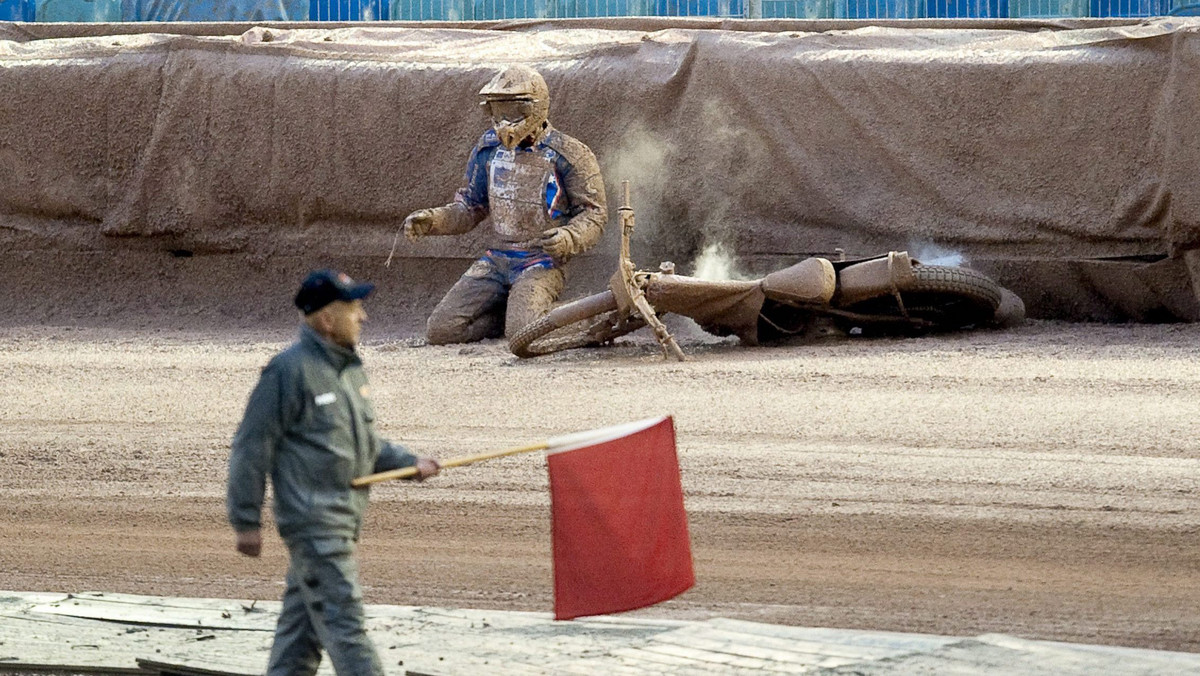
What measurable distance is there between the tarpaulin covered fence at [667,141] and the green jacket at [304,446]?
341 inches

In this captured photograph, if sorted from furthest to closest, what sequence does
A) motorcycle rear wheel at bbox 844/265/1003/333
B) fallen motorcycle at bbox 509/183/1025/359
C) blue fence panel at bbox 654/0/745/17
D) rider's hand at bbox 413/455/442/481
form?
blue fence panel at bbox 654/0/745/17 → motorcycle rear wheel at bbox 844/265/1003/333 → fallen motorcycle at bbox 509/183/1025/359 → rider's hand at bbox 413/455/442/481

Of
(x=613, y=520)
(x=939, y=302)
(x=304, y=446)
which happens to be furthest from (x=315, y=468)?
(x=939, y=302)

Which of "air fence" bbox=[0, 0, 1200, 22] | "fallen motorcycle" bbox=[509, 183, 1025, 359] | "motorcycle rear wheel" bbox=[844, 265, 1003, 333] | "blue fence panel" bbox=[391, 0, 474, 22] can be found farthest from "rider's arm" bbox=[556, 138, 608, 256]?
"blue fence panel" bbox=[391, 0, 474, 22]

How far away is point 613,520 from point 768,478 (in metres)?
2.95

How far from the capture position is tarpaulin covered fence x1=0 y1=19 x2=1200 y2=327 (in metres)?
11.7

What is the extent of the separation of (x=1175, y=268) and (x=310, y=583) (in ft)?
29.5

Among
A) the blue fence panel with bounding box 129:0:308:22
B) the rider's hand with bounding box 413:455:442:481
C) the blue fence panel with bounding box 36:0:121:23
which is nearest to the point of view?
the rider's hand with bounding box 413:455:442:481

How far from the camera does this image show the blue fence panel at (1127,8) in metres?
14.2

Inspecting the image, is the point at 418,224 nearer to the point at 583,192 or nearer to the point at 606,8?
the point at 583,192

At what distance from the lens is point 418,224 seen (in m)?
11.4

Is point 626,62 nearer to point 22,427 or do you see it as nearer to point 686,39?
point 686,39

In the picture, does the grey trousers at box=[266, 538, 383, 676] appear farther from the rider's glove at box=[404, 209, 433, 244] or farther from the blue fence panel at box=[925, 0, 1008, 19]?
the blue fence panel at box=[925, 0, 1008, 19]

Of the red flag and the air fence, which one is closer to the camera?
the red flag

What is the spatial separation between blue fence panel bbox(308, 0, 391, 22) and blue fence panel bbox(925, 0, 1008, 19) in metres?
4.97
